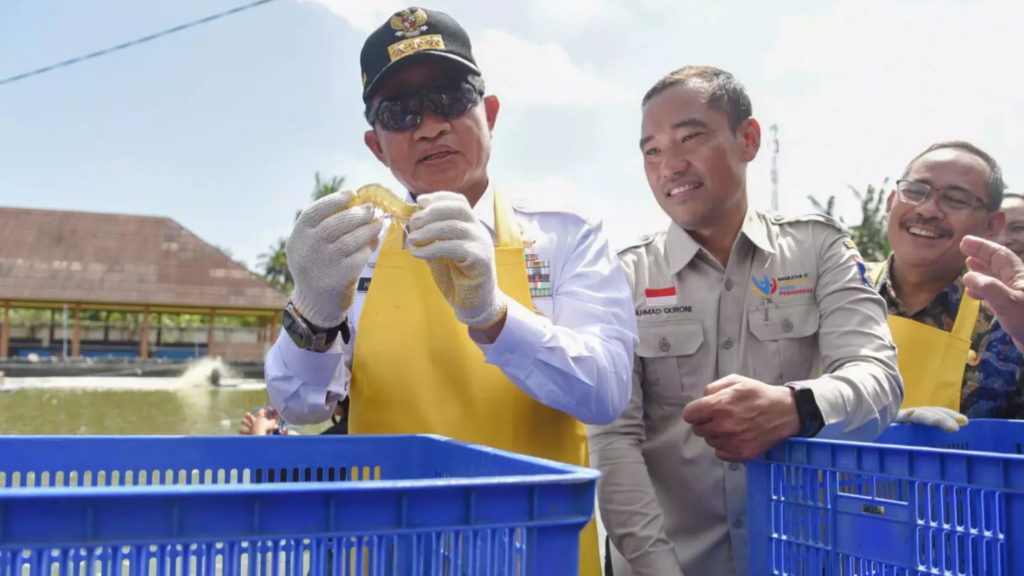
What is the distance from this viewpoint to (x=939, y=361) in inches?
102

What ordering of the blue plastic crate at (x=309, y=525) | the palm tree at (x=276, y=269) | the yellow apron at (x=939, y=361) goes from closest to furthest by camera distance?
1. the blue plastic crate at (x=309, y=525)
2. the yellow apron at (x=939, y=361)
3. the palm tree at (x=276, y=269)

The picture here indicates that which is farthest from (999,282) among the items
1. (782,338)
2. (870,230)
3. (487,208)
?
(870,230)

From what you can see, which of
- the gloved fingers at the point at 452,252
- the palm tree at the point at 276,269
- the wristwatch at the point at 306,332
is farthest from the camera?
the palm tree at the point at 276,269

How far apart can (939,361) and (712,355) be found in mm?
893

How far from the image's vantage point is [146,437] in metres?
1.45

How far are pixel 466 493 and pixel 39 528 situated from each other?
45 cm

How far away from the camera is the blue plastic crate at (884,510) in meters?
1.24

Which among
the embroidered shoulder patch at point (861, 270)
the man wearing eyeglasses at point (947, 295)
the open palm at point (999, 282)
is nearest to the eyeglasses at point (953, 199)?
the man wearing eyeglasses at point (947, 295)

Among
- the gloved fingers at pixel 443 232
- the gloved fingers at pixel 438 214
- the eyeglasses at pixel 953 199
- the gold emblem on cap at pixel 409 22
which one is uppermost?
the gold emblem on cap at pixel 409 22

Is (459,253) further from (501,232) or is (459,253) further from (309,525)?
(309,525)

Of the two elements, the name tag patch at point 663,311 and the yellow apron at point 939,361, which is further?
the yellow apron at point 939,361

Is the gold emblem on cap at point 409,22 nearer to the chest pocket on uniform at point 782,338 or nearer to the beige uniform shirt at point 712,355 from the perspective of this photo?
the beige uniform shirt at point 712,355

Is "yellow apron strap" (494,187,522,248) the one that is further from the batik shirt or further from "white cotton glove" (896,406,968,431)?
the batik shirt

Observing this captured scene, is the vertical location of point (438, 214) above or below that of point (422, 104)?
below
